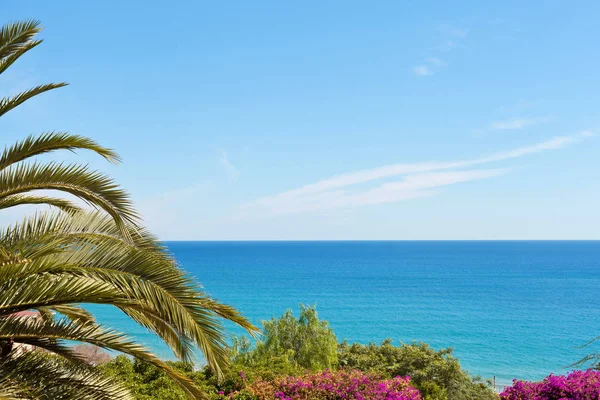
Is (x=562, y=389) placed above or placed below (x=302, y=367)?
above

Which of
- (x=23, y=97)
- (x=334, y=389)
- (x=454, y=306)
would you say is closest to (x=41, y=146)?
(x=23, y=97)

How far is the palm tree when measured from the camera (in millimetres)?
4617

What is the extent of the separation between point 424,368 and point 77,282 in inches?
470

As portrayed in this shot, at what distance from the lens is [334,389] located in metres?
9.90

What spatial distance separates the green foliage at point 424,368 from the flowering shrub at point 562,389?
157 centimetres

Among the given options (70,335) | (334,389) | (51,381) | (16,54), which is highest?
(16,54)

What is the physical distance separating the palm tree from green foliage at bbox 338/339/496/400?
289 inches

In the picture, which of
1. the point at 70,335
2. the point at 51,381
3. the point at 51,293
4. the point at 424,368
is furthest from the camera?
the point at 424,368

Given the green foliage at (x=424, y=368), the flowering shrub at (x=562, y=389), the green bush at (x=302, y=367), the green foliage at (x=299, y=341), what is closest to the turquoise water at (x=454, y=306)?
the green foliage at (x=424, y=368)

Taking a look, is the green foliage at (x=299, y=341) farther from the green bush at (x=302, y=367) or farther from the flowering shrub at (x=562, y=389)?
the flowering shrub at (x=562, y=389)

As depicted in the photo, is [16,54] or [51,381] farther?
[16,54]

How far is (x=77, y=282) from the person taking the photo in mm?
4598

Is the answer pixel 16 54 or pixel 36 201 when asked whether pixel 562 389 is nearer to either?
pixel 36 201

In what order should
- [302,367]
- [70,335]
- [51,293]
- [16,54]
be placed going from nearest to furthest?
[51,293] → [70,335] → [16,54] → [302,367]
